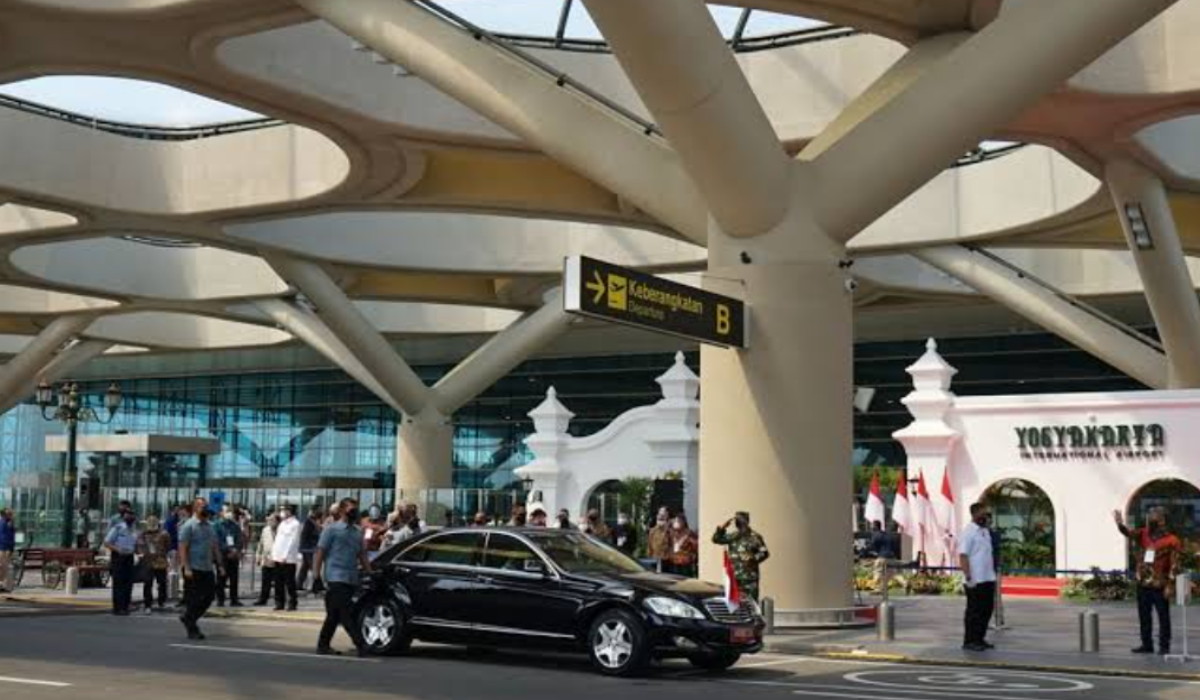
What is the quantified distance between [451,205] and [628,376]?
111 feet

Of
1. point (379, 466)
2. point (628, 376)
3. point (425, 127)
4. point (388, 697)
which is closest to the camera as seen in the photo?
point (388, 697)

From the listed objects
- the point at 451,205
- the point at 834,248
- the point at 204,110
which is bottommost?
the point at 834,248

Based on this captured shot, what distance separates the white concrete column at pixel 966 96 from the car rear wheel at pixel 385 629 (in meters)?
7.44

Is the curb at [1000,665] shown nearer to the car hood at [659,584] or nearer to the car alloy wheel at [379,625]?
the car hood at [659,584]

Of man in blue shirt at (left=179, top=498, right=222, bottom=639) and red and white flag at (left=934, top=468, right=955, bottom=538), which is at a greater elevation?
red and white flag at (left=934, top=468, right=955, bottom=538)

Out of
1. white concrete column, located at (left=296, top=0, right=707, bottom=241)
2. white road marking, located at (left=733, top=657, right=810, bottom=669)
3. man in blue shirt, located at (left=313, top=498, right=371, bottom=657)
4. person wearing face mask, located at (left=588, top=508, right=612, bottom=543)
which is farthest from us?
person wearing face mask, located at (left=588, top=508, right=612, bottom=543)

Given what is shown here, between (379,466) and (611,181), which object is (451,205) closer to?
(611,181)

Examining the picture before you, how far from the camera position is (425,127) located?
93.4 ft

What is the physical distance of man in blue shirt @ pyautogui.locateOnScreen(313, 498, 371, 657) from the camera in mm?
16688

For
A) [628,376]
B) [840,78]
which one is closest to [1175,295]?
[840,78]

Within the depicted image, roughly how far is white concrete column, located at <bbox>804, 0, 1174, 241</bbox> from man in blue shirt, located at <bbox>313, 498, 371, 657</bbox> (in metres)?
7.28

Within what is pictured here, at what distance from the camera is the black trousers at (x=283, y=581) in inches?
942

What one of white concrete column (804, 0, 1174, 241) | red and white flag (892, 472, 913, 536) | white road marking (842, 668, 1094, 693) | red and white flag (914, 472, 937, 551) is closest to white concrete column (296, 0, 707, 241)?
white concrete column (804, 0, 1174, 241)

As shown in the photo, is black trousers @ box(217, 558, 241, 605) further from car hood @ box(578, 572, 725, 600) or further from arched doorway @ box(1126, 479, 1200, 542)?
arched doorway @ box(1126, 479, 1200, 542)
